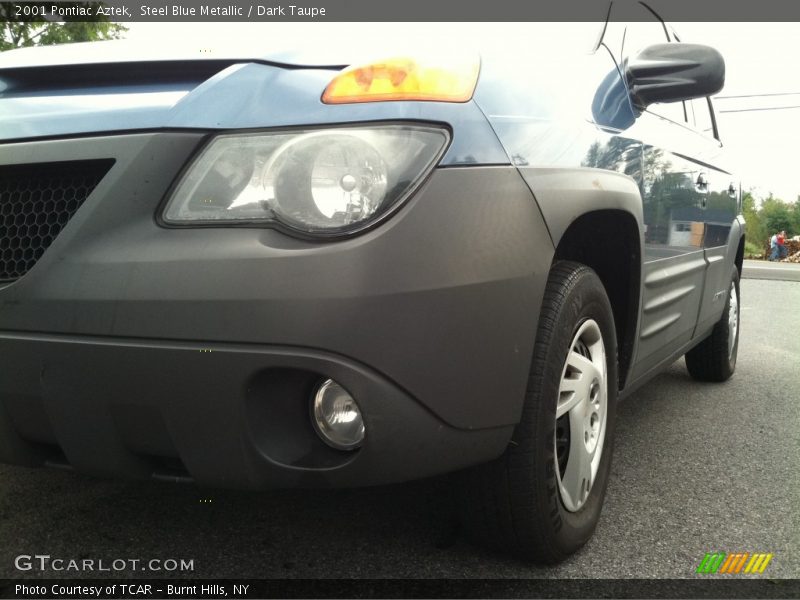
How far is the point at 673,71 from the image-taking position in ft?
8.09

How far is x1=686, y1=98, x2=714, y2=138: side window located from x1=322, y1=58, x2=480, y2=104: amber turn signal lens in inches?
101

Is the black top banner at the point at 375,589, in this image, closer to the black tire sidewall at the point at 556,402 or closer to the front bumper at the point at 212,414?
the black tire sidewall at the point at 556,402

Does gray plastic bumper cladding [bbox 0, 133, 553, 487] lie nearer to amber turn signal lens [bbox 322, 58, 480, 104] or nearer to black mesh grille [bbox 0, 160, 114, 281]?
black mesh grille [bbox 0, 160, 114, 281]

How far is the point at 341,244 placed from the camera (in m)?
1.43

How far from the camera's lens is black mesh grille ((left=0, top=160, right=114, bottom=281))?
1618 mm

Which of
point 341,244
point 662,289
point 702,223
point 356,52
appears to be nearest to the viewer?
point 341,244

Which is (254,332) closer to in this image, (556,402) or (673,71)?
(556,402)

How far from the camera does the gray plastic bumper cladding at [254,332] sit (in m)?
1.43

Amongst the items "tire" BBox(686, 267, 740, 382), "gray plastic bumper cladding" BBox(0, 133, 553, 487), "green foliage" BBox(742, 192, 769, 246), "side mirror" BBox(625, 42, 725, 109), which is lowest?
"green foliage" BBox(742, 192, 769, 246)

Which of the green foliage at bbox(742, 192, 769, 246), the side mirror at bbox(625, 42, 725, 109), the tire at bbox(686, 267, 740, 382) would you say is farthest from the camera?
the green foliage at bbox(742, 192, 769, 246)

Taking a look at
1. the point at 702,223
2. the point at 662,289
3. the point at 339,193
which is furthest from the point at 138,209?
the point at 702,223

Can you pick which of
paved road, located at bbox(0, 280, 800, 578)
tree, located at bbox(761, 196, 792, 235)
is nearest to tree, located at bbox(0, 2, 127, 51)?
paved road, located at bbox(0, 280, 800, 578)

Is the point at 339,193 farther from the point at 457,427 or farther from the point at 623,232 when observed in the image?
the point at 623,232

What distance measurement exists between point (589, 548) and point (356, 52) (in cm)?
147
